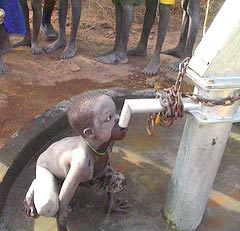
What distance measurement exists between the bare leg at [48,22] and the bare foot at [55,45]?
0.97 ft

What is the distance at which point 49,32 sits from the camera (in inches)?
221

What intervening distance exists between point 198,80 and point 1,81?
2.92 metres

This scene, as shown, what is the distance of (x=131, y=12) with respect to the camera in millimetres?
4785

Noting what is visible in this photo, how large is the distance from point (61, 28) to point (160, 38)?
3.84 ft

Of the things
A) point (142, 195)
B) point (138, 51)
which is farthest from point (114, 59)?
point (142, 195)

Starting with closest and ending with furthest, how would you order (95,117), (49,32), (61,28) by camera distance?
(95,117)
(61,28)
(49,32)

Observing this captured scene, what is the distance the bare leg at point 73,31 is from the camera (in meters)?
4.93

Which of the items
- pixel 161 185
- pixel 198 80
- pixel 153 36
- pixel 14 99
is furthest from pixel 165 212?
pixel 153 36

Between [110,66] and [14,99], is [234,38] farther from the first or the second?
[110,66]

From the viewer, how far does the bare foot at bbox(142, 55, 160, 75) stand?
4902 mm

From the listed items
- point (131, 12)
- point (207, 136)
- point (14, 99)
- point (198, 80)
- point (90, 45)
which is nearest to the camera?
point (198, 80)

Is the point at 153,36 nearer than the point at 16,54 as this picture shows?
No

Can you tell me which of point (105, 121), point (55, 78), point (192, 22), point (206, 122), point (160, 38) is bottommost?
point (55, 78)

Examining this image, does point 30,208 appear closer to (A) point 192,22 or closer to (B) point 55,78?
(B) point 55,78
